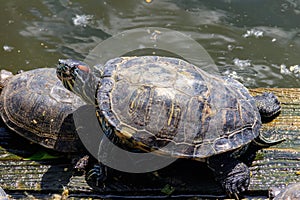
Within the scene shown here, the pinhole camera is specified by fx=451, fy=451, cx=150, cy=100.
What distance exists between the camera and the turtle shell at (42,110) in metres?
4.13

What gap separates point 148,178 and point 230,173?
656 millimetres

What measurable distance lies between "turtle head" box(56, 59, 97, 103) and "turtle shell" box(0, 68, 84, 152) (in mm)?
274

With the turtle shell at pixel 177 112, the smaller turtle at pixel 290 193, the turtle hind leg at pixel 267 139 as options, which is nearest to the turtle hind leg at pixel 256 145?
the turtle hind leg at pixel 267 139

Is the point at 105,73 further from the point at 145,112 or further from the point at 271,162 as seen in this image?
the point at 271,162

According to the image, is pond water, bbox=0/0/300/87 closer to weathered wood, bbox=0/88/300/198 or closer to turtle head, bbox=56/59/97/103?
turtle head, bbox=56/59/97/103

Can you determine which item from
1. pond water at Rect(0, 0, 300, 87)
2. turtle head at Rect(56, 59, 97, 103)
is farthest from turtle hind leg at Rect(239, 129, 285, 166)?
pond water at Rect(0, 0, 300, 87)

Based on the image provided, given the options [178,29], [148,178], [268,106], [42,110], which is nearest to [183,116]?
[148,178]

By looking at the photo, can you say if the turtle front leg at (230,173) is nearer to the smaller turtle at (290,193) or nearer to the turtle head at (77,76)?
the smaller turtle at (290,193)

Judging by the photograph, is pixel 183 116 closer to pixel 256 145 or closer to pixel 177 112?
pixel 177 112

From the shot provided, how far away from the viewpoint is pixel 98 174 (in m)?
3.62

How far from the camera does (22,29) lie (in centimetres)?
753

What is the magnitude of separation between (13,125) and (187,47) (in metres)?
3.73

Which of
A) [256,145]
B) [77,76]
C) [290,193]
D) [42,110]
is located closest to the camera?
Result: [290,193]

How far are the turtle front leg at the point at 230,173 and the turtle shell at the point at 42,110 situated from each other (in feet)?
4.10
